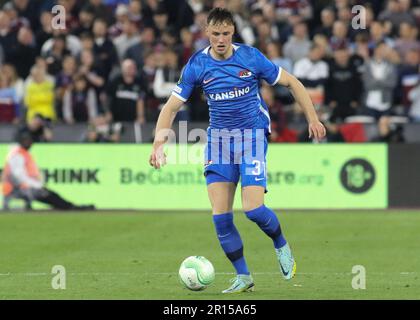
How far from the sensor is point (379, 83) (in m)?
21.8

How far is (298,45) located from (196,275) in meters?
12.2

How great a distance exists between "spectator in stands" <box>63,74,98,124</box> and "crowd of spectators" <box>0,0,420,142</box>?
19 millimetres

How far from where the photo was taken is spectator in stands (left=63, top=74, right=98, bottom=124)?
22.8 meters

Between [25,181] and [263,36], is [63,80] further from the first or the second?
[263,36]

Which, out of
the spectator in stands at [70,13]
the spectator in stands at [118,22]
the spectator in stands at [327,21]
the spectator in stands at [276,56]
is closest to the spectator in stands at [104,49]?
the spectator in stands at [118,22]

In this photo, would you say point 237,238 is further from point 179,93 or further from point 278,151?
point 278,151

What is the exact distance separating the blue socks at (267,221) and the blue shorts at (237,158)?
0.86 feet

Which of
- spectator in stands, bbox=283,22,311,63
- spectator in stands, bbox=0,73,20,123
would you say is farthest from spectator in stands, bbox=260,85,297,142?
spectator in stands, bbox=0,73,20,123

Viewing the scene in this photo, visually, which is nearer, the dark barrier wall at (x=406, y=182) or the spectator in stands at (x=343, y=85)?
the dark barrier wall at (x=406, y=182)

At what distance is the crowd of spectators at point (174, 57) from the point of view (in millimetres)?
21844

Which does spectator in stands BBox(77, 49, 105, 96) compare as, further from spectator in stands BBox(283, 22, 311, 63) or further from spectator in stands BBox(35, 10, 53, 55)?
spectator in stands BBox(283, 22, 311, 63)

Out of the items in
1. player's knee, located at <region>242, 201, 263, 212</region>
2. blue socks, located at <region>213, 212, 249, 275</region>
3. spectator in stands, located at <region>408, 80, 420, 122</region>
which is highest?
spectator in stands, located at <region>408, 80, 420, 122</region>

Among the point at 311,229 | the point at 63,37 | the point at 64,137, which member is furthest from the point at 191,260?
the point at 63,37

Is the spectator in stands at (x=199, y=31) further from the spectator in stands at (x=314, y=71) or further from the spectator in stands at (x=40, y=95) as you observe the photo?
the spectator in stands at (x=40, y=95)
